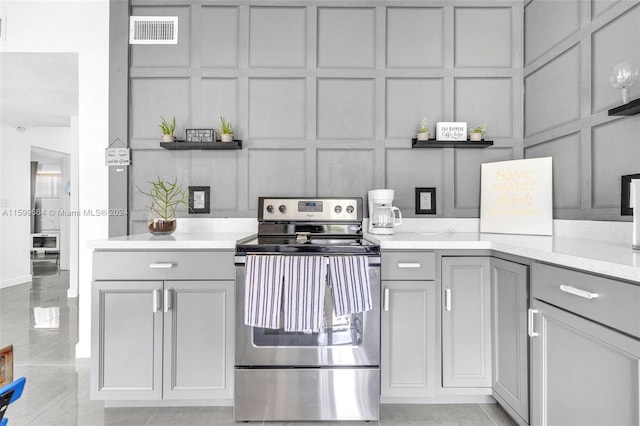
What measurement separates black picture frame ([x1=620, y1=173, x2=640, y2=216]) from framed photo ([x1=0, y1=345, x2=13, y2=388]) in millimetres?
2360

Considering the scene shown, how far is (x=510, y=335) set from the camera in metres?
1.77

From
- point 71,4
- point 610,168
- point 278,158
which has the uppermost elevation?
point 71,4

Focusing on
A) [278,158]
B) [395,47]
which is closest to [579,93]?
[395,47]

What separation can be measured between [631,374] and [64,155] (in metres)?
7.60

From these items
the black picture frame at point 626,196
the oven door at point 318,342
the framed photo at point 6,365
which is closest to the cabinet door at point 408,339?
the oven door at point 318,342

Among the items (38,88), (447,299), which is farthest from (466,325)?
(38,88)

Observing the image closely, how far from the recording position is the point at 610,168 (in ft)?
6.05

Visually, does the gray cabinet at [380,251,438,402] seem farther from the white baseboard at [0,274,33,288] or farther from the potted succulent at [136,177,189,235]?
the white baseboard at [0,274,33,288]

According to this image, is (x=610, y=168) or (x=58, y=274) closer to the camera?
(x=610, y=168)

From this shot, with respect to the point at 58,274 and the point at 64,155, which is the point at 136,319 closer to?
the point at 58,274

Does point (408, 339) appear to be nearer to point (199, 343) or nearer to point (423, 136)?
point (199, 343)

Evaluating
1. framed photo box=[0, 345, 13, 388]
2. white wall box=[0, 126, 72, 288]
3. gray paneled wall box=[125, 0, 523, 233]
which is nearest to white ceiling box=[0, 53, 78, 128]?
white wall box=[0, 126, 72, 288]

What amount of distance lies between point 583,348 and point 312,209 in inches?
61.1

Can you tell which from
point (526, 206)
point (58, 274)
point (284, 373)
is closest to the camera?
point (284, 373)
